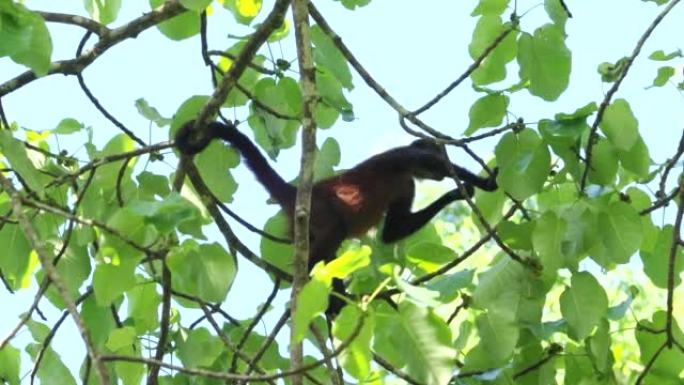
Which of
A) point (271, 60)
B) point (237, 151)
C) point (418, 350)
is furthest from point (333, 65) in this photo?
point (418, 350)

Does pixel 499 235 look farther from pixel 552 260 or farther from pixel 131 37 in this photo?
pixel 131 37

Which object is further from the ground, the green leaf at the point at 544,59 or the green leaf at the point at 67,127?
the green leaf at the point at 67,127

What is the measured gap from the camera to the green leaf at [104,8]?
4.39 metres

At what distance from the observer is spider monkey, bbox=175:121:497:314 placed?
16.0 ft

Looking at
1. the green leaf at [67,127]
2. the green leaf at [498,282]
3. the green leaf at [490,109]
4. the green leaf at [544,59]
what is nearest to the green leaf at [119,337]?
the green leaf at [67,127]

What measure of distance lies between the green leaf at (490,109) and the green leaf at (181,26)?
3.32 feet

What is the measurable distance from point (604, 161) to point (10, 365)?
5.72 ft

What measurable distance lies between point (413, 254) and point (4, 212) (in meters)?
1.19

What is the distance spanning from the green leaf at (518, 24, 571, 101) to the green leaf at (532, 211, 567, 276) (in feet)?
1.82

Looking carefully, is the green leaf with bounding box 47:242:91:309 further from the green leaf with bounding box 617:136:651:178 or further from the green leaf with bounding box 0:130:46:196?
the green leaf with bounding box 617:136:651:178

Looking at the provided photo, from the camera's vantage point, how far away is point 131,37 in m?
4.22

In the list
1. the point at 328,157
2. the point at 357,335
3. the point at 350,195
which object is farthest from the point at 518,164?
the point at 350,195

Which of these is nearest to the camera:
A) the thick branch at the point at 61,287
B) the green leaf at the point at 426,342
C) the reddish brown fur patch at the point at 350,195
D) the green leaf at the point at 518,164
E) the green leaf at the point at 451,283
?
the thick branch at the point at 61,287

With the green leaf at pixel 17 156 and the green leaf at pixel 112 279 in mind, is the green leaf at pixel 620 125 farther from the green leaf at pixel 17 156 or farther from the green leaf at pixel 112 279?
the green leaf at pixel 17 156
